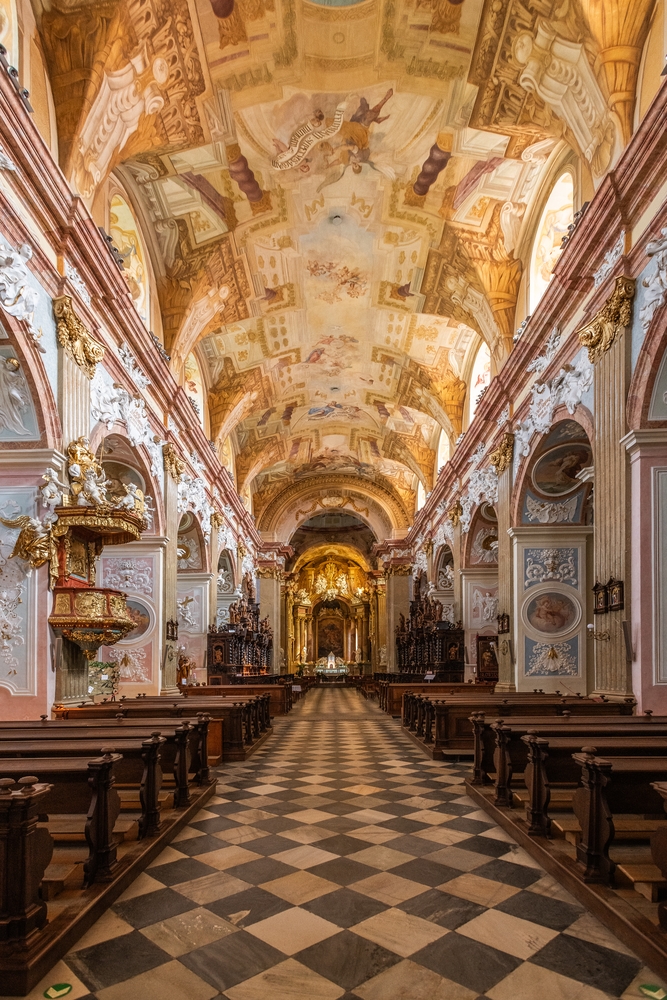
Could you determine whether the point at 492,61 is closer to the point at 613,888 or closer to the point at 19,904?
the point at 613,888

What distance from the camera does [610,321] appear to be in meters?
8.80

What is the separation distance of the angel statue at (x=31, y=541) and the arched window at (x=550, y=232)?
8871mm

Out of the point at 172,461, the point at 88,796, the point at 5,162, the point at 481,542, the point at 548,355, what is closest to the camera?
the point at 88,796

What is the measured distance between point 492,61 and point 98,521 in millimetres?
8188

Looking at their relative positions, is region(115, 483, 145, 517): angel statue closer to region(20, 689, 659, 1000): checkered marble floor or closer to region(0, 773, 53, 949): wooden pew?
region(20, 689, 659, 1000): checkered marble floor

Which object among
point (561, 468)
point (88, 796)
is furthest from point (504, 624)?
point (88, 796)

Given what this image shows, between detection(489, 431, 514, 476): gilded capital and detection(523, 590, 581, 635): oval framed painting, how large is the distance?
103 inches

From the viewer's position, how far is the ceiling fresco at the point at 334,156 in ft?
29.8

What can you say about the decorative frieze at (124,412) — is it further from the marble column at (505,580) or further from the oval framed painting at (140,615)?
the marble column at (505,580)

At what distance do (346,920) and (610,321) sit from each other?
7.36 metres

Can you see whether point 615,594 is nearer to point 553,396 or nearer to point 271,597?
point 553,396

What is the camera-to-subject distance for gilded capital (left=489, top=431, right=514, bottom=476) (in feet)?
46.2

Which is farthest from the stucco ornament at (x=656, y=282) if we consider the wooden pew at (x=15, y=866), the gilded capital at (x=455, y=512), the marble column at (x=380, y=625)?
the marble column at (x=380, y=625)

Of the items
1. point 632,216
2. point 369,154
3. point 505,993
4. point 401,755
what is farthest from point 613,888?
point 369,154
